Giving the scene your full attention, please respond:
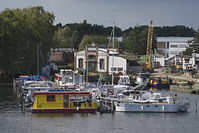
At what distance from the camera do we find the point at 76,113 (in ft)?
204

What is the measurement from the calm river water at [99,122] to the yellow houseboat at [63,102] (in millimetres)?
795

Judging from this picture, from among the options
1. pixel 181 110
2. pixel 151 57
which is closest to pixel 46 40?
pixel 151 57

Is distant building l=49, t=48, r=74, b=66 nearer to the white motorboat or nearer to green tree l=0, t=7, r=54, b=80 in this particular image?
green tree l=0, t=7, r=54, b=80

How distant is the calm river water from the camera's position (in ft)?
178

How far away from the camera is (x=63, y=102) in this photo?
6209 cm

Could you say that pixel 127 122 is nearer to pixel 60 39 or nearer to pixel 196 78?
pixel 196 78

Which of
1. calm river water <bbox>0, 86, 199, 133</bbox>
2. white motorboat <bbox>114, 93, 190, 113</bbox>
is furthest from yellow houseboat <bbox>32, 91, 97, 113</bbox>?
white motorboat <bbox>114, 93, 190, 113</bbox>

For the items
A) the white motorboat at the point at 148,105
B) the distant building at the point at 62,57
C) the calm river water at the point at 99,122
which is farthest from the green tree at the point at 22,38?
the white motorboat at the point at 148,105

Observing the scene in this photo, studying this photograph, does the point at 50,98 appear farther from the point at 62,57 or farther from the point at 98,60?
the point at 62,57

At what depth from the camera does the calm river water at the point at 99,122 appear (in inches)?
2135

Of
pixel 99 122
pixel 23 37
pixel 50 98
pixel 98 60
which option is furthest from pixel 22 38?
pixel 99 122

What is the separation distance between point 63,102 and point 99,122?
5.50 meters

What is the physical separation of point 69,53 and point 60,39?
25.3 m

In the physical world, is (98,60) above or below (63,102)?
above
